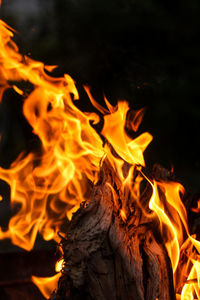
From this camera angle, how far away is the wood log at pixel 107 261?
197cm

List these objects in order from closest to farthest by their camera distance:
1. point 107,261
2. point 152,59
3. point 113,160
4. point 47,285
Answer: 1. point 107,261
2. point 113,160
3. point 47,285
4. point 152,59

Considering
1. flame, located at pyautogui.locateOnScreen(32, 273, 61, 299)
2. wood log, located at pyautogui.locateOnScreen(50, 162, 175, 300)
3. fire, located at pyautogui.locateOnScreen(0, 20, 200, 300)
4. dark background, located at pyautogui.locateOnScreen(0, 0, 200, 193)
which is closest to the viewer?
wood log, located at pyautogui.locateOnScreen(50, 162, 175, 300)

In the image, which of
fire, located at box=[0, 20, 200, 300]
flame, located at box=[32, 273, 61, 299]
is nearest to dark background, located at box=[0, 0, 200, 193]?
fire, located at box=[0, 20, 200, 300]

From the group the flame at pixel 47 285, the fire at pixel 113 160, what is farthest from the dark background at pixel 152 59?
the flame at pixel 47 285

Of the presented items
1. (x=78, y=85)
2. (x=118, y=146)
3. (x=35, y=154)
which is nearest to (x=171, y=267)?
(x=118, y=146)

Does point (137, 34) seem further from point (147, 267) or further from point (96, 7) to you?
point (147, 267)

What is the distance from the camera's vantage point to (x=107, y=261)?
2004 millimetres

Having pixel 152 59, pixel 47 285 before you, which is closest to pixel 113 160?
pixel 47 285

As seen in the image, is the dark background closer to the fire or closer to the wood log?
the fire

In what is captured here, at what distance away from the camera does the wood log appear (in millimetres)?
1969

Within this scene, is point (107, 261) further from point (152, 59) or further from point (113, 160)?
point (152, 59)

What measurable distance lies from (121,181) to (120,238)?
1.37ft

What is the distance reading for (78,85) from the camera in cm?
591

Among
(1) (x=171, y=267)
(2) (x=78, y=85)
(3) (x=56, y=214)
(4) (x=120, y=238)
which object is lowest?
(3) (x=56, y=214)
